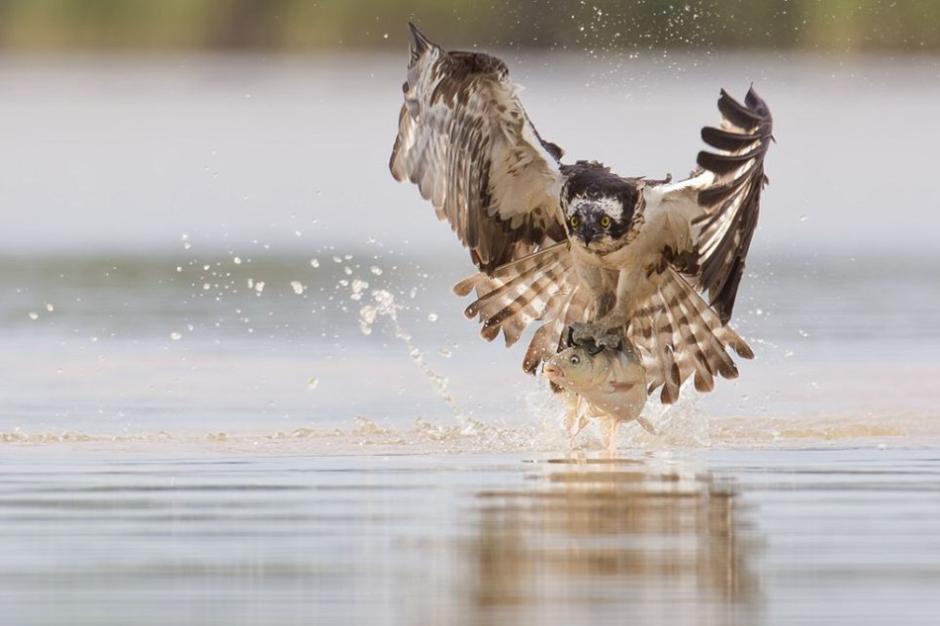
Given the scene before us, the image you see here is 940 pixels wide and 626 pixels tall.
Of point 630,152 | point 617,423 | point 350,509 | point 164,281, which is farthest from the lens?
point 630,152

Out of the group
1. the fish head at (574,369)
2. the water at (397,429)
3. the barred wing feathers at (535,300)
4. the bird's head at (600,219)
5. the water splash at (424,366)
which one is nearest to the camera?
the water at (397,429)

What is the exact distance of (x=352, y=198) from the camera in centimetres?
2541

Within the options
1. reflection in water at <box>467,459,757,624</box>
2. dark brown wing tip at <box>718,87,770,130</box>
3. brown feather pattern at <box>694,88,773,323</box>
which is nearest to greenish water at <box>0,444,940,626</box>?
reflection in water at <box>467,459,757,624</box>

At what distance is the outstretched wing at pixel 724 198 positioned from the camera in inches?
420

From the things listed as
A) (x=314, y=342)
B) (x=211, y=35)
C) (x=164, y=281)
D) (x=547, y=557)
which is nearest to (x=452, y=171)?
(x=314, y=342)

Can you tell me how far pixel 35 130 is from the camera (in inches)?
1348

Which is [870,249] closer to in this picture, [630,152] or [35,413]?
[630,152]

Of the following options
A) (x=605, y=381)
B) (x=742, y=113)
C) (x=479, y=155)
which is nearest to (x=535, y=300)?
(x=479, y=155)

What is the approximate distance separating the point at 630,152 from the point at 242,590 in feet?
68.2

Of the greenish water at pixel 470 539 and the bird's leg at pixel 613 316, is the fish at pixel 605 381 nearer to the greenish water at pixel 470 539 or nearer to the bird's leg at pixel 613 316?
the bird's leg at pixel 613 316

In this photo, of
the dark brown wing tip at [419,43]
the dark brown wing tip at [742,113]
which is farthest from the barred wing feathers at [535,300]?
the dark brown wing tip at [742,113]

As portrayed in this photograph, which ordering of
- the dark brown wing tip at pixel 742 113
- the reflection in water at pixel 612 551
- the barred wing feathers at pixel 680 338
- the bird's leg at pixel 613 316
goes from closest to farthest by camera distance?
the reflection in water at pixel 612 551 → the dark brown wing tip at pixel 742 113 → the bird's leg at pixel 613 316 → the barred wing feathers at pixel 680 338

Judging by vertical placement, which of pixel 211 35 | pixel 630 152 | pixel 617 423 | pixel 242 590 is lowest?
pixel 242 590

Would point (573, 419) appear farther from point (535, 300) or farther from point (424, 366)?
point (424, 366)
